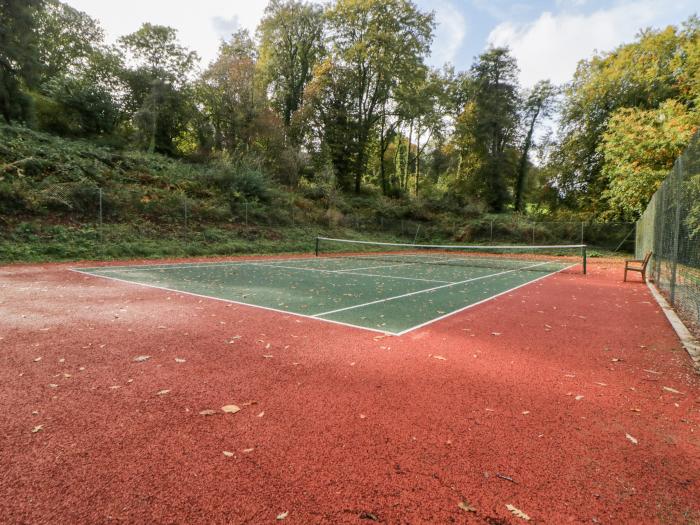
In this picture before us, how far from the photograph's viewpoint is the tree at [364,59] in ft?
99.8

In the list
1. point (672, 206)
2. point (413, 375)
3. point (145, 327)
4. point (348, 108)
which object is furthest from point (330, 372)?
point (348, 108)

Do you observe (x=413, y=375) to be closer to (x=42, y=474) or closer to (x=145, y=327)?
(x=42, y=474)

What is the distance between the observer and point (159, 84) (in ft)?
88.8

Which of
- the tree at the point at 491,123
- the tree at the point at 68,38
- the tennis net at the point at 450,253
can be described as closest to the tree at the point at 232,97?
the tennis net at the point at 450,253

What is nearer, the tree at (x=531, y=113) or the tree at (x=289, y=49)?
the tree at (x=289, y=49)

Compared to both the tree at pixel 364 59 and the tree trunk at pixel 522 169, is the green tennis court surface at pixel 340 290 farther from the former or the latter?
the tree trunk at pixel 522 169

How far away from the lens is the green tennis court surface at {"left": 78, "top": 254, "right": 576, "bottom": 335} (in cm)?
577

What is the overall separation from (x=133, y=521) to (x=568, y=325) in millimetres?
5702

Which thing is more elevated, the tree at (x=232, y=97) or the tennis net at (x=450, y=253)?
the tree at (x=232, y=97)

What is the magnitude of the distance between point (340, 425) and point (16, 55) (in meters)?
27.9

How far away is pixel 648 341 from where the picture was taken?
4.68m

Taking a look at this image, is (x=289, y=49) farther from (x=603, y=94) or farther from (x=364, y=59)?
(x=603, y=94)

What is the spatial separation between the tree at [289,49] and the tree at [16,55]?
1656 centimetres

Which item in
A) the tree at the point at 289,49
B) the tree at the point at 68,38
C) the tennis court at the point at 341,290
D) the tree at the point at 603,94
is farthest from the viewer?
the tree at the point at 289,49
